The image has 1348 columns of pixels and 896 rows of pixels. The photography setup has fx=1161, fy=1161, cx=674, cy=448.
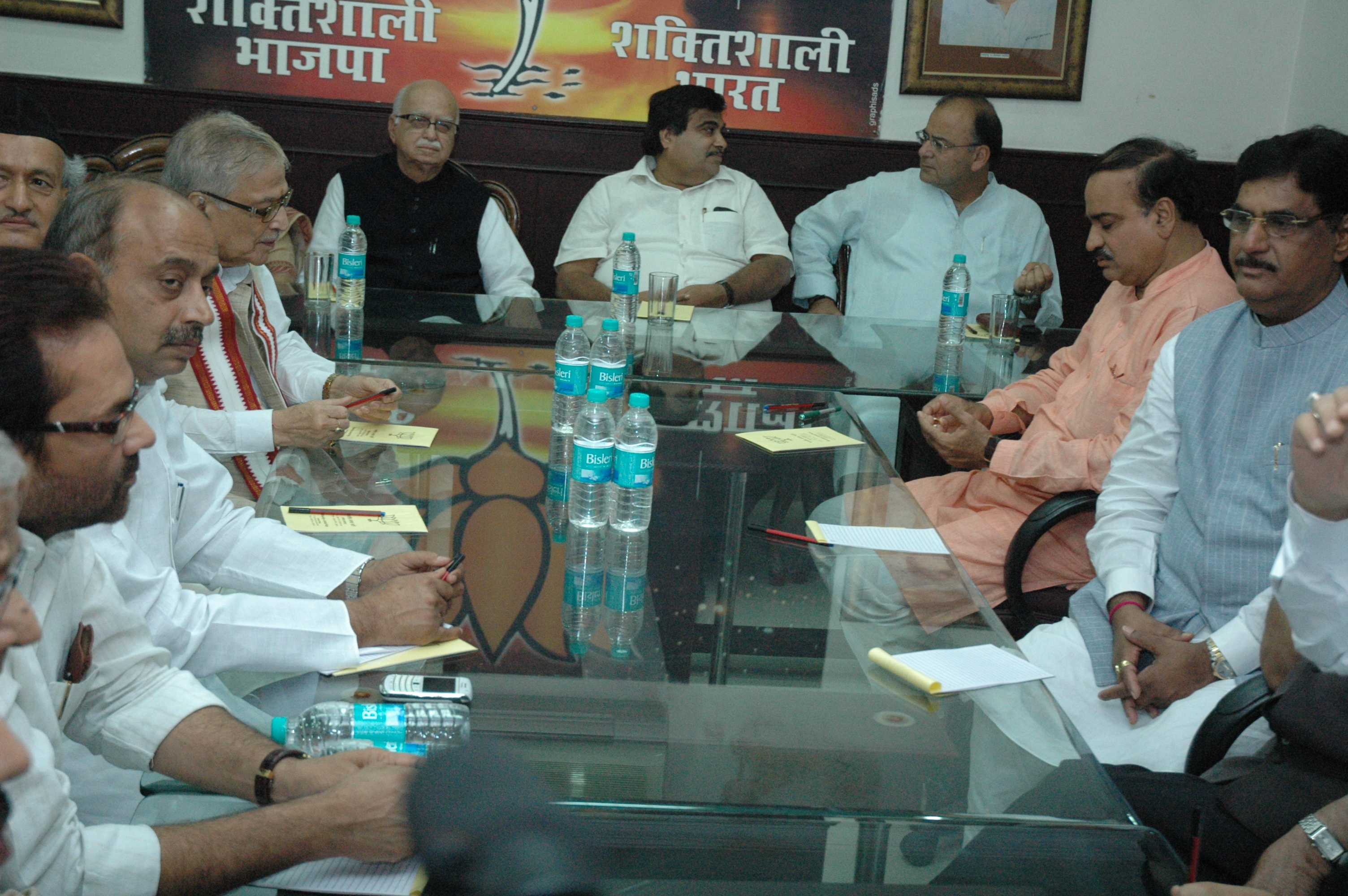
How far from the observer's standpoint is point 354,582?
1789mm

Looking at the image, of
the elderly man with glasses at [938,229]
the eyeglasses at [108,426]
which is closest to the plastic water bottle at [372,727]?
the eyeglasses at [108,426]

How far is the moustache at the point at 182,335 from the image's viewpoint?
193 centimetres

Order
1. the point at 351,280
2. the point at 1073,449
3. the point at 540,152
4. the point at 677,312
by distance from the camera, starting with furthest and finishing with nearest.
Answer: the point at 540,152, the point at 677,312, the point at 351,280, the point at 1073,449

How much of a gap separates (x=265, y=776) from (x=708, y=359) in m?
2.10

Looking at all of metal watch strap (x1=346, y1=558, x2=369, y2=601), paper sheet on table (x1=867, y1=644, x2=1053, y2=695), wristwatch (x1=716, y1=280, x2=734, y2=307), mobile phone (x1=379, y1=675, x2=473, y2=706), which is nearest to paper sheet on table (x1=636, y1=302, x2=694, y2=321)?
wristwatch (x1=716, y1=280, x2=734, y2=307)

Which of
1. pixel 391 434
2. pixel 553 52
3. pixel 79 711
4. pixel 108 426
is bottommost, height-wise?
pixel 79 711

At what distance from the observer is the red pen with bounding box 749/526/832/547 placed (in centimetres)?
201

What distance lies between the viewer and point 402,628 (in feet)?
5.08

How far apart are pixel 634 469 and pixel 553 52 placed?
343 centimetres

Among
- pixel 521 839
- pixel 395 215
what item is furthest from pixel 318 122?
pixel 521 839

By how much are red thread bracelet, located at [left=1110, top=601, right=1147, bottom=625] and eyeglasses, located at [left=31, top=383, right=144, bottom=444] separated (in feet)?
5.52

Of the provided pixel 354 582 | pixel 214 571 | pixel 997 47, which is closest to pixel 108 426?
pixel 354 582

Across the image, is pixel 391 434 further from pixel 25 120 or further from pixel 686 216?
pixel 686 216

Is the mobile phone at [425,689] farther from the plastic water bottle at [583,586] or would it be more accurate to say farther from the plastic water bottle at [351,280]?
the plastic water bottle at [351,280]
